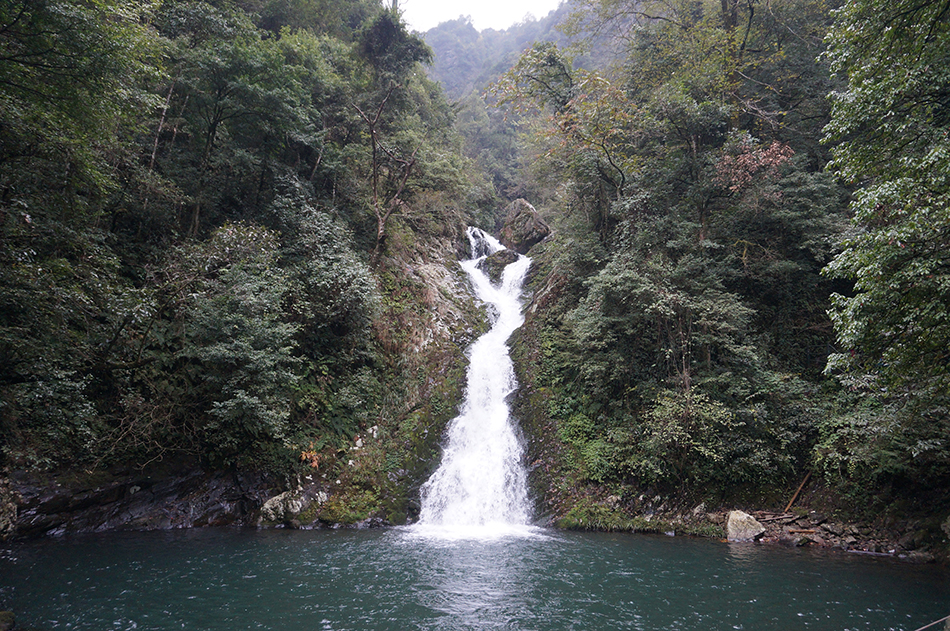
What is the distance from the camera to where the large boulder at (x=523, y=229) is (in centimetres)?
3088

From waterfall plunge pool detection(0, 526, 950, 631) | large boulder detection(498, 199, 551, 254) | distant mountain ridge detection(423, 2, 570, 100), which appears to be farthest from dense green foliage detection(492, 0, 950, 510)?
distant mountain ridge detection(423, 2, 570, 100)

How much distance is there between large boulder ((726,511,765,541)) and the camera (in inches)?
411

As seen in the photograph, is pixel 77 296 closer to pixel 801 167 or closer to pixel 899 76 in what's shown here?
pixel 899 76

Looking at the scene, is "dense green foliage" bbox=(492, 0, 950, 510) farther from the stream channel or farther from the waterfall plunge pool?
the waterfall plunge pool

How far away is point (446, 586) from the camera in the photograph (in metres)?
7.44

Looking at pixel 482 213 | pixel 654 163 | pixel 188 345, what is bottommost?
pixel 188 345

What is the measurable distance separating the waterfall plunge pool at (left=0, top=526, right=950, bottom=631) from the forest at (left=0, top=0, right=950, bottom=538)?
2069mm

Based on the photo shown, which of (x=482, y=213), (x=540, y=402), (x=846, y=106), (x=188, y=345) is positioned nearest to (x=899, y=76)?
(x=846, y=106)

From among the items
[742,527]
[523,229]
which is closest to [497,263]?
[523,229]

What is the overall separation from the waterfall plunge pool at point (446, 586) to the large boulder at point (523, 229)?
23.5 m

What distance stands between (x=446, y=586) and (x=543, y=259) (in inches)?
671

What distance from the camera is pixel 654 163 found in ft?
53.6

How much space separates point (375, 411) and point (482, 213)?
2286 cm

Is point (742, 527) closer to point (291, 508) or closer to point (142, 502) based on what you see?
point (291, 508)
